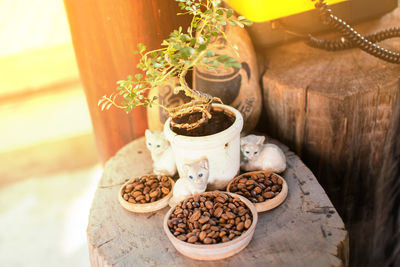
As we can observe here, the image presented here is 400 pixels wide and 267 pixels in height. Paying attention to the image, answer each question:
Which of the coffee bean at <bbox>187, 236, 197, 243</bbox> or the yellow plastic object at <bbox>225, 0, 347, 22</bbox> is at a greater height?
the yellow plastic object at <bbox>225, 0, 347, 22</bbox>

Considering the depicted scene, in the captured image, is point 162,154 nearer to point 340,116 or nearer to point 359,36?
point 340,116

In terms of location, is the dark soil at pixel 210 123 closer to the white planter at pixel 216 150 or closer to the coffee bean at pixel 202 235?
the white planter at pixel 216 150

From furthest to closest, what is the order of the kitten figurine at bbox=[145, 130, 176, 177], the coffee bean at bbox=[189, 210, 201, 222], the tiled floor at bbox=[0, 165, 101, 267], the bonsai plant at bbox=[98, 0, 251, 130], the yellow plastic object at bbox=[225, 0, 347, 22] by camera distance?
1. the tiled floor at bbox=[0, 165, 101, 267]
2. the yellow plastic object at bbox=[225, 0, 347, 22]
3. the kitten figurine at bbox=[145, 130, 176, 177]
4. the coffee bean at bbox=[189, 210, 201, 222]
5. the bonsai plant at bbox=[98, 0, 251, 130]

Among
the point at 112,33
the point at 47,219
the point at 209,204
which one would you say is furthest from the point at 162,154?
the point at 47,219

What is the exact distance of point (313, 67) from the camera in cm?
142

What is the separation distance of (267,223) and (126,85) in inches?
20.7

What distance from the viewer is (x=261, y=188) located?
3.52 ft

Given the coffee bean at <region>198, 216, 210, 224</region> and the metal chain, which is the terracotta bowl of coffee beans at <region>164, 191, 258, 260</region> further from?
the metal chain

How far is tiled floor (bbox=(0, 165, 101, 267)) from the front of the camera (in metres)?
2.35

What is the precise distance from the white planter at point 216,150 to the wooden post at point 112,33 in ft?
1.58

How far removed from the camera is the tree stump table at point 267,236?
92cm

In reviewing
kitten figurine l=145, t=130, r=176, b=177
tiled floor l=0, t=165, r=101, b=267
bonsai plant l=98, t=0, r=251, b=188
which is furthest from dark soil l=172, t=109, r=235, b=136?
tiled floor l=0, t=165, r=101, b=267

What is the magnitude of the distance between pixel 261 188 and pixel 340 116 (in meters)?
0.39

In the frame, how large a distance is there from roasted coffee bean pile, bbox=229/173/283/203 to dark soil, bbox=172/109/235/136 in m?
0.16
